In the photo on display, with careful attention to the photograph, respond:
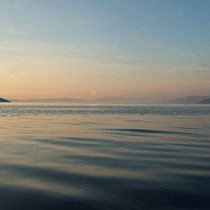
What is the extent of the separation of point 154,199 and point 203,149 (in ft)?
29.2

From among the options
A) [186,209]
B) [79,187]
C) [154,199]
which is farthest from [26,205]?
[186,209]

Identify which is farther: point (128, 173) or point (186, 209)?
point (128, 173)

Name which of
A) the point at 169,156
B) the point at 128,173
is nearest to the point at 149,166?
the point at 128,173

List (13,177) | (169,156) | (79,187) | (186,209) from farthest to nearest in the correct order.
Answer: (169,156)
(13,177)
(79,187)
(186,209)

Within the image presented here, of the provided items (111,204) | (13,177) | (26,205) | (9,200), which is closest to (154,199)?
(111,204)

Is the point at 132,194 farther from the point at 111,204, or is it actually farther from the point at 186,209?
the point at 186,209

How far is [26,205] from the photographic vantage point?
21.1 feet

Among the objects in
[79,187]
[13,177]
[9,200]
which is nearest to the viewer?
[9,200]

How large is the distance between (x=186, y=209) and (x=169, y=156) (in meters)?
6.67

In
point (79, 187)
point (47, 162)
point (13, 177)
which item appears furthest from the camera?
point (47, 162)

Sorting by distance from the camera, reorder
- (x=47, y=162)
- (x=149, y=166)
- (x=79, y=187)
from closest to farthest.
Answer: (x=79, y=187) → (x=149, y=166) → (x=47, y=162)

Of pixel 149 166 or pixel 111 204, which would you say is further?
pixel 149 166

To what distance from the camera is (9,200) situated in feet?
22.1

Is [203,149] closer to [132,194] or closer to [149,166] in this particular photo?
[149,166]
